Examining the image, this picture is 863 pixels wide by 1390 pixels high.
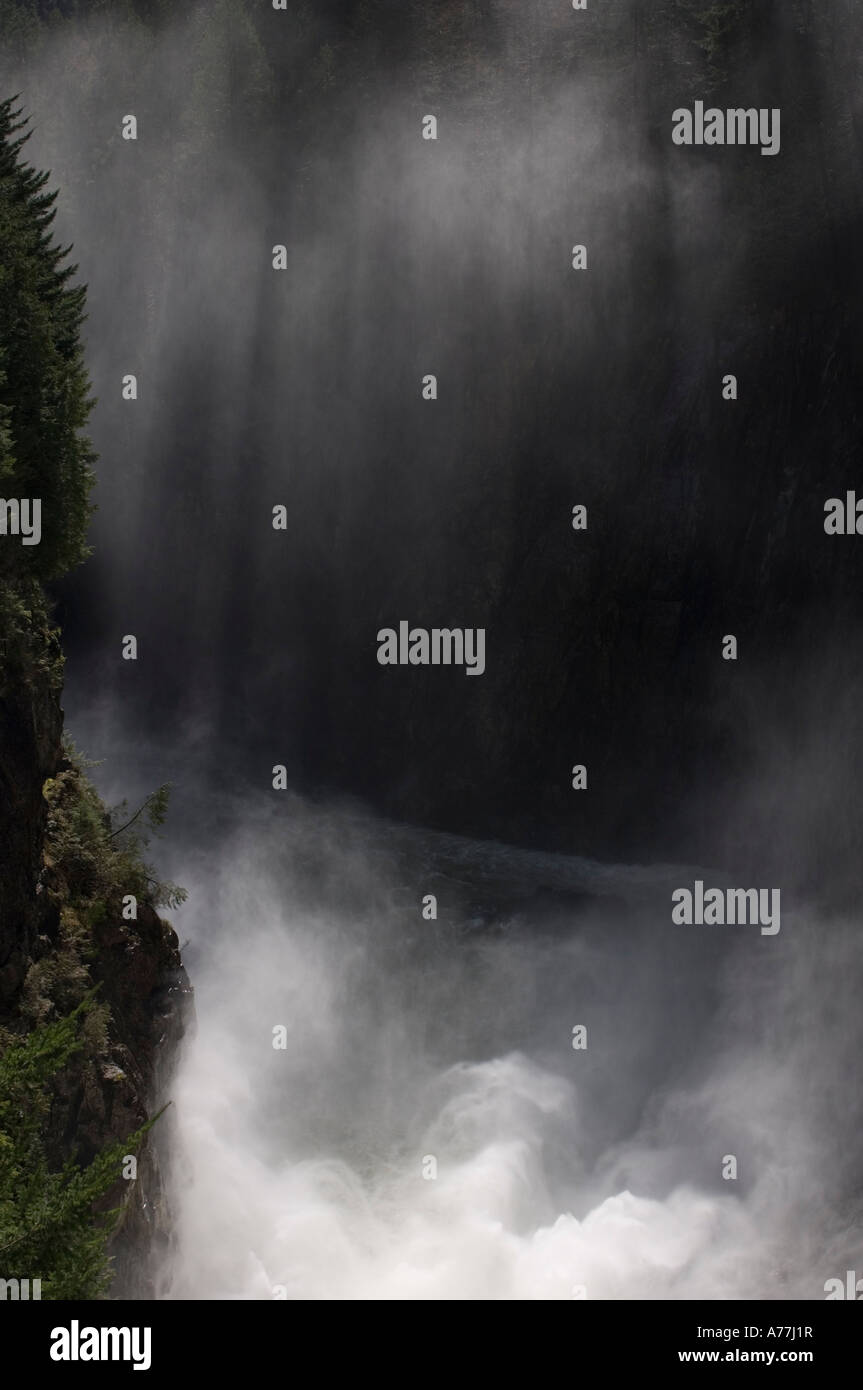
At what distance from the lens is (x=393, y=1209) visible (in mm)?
25266

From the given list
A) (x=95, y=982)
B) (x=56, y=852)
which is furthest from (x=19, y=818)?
(x=95, y=982)

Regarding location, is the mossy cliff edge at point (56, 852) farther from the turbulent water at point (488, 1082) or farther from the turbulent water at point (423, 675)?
the turbulent water at point (423, 675)

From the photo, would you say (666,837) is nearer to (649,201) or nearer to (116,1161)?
(649,201)

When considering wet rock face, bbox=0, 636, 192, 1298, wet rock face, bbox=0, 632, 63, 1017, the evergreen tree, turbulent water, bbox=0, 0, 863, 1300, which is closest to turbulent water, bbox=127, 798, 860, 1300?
turbulent water, bbox=0, 0, 863, 1300

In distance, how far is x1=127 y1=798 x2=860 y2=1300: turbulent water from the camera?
78.1 feet

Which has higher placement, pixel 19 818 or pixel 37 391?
pixel 37 391

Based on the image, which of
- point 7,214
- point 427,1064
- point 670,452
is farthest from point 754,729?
point 7,214

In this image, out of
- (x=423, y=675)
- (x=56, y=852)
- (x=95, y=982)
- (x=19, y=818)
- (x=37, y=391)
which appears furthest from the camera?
(x=423, y=675)

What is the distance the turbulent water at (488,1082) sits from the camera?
2380 centimetres

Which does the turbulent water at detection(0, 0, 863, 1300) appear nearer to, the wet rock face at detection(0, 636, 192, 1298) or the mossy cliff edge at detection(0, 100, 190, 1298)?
the wet rock face at detection(0, 636, 192, 1298)

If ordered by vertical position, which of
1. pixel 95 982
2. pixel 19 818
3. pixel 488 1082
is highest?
pixel 19 818

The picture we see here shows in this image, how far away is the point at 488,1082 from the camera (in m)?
29.8

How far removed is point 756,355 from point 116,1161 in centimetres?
3145

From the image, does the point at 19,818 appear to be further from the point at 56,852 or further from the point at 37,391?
the point at 37,391
